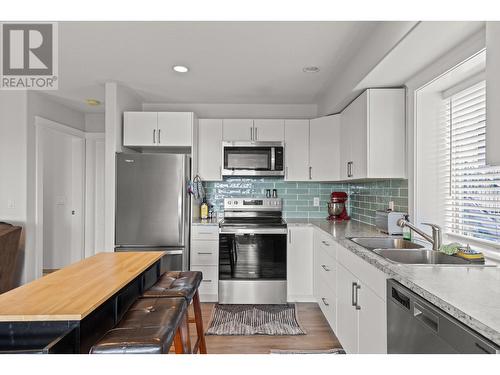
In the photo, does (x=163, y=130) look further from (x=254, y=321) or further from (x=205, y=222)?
(x=254, y=321)

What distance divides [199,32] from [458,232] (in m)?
2.32

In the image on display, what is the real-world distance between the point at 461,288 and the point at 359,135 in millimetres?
1890

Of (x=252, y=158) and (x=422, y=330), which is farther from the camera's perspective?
(x=252, y=158)

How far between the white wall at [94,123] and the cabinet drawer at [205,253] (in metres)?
2.63

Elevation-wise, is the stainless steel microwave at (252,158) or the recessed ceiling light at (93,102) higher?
the recessed ceiling light at (93,102)

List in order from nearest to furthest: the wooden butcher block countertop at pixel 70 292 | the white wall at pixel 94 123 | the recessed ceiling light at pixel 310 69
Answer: the wooden butcher block countertop at pixel 70 292
the recessed ceiling light at pixel 310 69
the white wall at pixel 94 123

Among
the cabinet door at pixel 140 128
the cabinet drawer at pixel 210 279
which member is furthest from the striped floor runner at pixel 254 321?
the cabinet door at pixel 140 128

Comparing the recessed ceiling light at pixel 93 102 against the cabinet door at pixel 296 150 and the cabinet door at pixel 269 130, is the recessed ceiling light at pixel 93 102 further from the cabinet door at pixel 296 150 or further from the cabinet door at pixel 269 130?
the cabinet door at pixel 296 150

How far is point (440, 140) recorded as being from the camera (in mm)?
2439

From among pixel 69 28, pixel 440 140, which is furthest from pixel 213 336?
pixel 69 28

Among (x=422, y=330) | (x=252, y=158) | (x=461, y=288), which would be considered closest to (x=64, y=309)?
(x=422, y=330)

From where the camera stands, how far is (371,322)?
174cm

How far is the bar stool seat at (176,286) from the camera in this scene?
1821 mm

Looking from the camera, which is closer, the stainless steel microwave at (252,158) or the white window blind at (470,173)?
the white window blind at (470,173)
